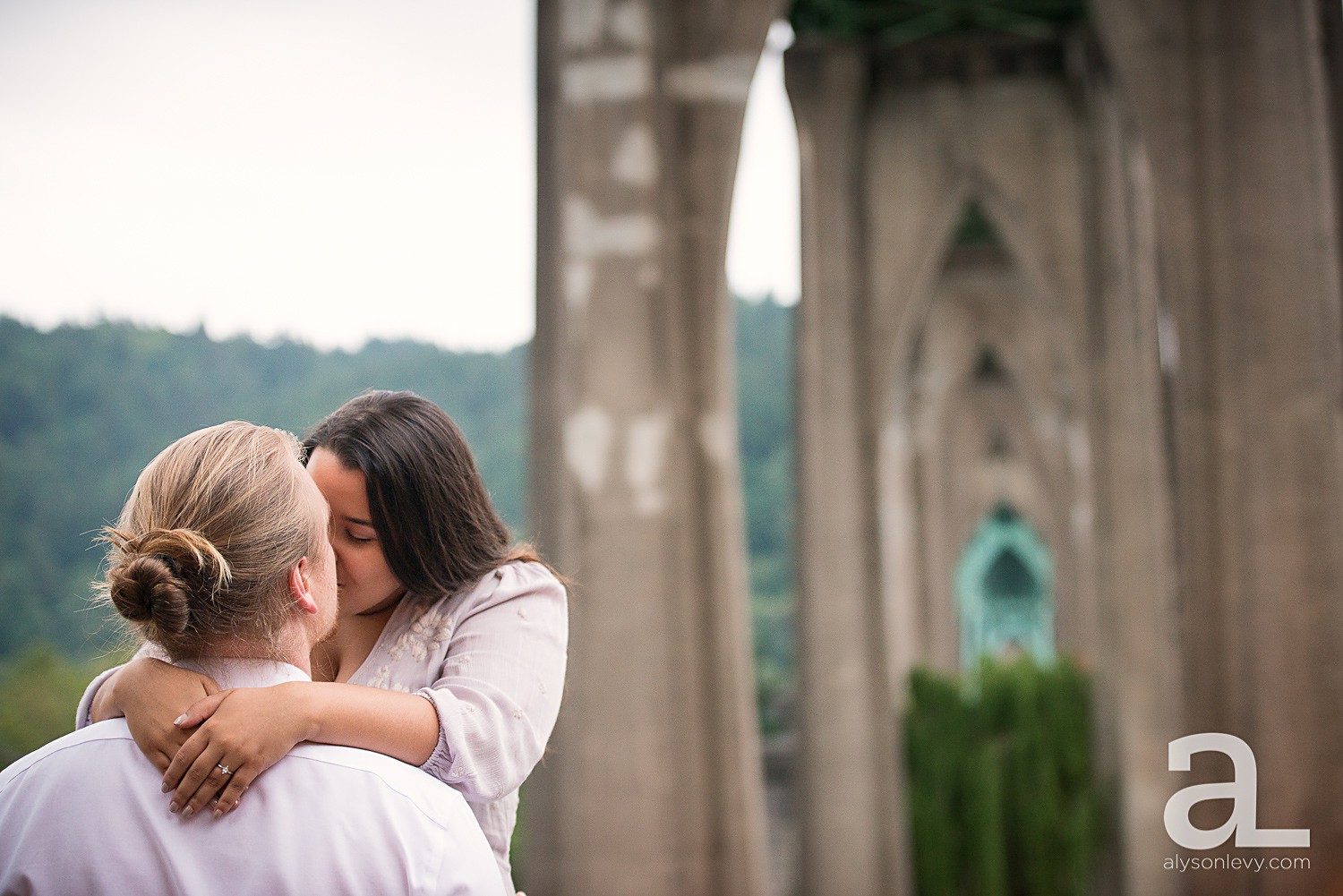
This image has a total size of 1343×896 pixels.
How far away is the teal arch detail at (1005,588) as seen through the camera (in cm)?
4812

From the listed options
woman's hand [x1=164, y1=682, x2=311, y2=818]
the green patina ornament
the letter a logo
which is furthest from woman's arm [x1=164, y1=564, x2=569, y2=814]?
the green patina ornament

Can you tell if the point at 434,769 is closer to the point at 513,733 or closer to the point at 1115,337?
the point at 513,733

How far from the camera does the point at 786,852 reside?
85.3 ft

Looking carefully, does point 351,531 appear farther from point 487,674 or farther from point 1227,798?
point 1227,798

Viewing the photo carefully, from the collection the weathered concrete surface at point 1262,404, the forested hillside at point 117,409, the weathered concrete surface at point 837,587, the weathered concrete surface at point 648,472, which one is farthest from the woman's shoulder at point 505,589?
the forested hillside at point 117,409

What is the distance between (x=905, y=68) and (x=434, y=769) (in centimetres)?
1930

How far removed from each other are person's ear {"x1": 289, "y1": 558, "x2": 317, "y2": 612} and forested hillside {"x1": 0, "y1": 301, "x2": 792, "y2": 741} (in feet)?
136

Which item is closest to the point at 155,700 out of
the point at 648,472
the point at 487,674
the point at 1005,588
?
the point at 487,674

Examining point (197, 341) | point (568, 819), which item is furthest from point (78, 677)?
point (568, 819)

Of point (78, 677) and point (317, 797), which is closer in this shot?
point (317, 797)

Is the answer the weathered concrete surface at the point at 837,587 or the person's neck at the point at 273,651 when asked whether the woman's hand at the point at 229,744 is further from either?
the weathered concrete surface at the point at 837,587

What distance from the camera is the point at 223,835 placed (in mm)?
1690

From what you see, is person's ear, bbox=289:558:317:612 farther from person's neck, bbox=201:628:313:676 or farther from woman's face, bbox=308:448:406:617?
woman's face, bbox=308:448:406:617

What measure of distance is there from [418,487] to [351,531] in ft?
0.45
